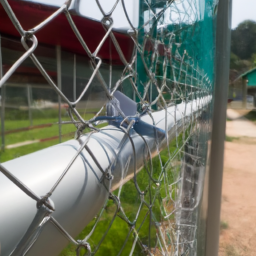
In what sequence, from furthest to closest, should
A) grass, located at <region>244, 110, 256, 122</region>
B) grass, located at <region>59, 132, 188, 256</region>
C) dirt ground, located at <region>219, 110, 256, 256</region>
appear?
grass, located at <region>244, 110, 256, 122</region> < dirt ground, located at <region>219, 110, 256, 256</region> < grass, located at <region>59, 132, 188, 256</region>

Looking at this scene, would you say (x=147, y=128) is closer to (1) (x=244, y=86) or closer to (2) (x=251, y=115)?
(1) (x=244, y=86)

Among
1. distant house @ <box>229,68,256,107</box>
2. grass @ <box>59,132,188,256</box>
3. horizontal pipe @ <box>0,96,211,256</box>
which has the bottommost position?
grass @ <box>59,132,188,256</box>

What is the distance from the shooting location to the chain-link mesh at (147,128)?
155 millimetres

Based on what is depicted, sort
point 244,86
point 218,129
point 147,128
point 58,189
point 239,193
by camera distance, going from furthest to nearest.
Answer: point 239,193
point 244,86
point 218,129
point 147,128
point 58,189

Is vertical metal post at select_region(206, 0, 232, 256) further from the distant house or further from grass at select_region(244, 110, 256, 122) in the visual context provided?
grass at select_region(244, 110, 256, 122)

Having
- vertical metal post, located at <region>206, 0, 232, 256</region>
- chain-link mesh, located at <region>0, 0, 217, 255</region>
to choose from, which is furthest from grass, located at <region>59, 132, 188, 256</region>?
vertical metal post, located at <region>206, 0, 232, 256</region>

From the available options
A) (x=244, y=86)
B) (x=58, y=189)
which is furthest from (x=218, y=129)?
(x=58, y=189)

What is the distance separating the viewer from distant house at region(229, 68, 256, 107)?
793 mm

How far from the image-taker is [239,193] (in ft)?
3.30

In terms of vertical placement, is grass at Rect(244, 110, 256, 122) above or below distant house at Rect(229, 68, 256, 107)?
below

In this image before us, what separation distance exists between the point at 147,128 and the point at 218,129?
40 centimetres

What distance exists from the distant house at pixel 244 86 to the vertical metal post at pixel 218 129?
210 mm

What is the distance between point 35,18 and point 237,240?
1.49 meters

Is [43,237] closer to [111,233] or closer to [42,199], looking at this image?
[42,199]
